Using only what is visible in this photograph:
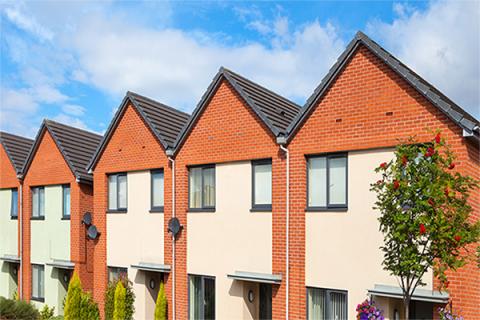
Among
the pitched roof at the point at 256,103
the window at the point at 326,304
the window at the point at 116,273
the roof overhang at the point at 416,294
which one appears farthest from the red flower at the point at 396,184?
the window at the point at 116,273

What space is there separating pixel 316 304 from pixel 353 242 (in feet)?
6.56

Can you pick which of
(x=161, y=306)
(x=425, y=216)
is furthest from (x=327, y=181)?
(x=161, y=306)

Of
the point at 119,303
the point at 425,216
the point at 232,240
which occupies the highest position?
the point at 425,216

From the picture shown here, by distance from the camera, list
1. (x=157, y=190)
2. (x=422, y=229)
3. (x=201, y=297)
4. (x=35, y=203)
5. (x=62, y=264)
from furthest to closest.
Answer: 1. (x=35, y=203)
2. (x=62, y=264)
3. (x=157, y=190)
4. (x=201, y=297)
5. (x=422, y=229)

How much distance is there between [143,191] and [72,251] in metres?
4.72

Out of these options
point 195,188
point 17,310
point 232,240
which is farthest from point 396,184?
point 17,310

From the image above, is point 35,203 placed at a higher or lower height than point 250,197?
lower

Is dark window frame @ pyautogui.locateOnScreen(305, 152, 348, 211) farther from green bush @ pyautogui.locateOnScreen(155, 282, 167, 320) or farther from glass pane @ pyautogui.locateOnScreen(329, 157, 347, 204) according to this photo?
green bush @ pyautogui.locateOnScreen(155, 282, 167, 320)

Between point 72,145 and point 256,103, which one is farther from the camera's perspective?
point 72,145

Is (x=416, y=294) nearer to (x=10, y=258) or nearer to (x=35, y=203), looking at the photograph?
(x=35, y=203)

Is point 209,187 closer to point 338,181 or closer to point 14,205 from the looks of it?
point 338,181

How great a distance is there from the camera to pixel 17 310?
18391 mm

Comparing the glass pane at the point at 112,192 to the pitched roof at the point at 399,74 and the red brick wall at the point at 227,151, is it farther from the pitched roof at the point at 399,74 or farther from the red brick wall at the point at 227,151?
the pitched roof at the point at 399,74

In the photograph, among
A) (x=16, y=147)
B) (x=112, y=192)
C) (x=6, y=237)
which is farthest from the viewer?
(x=16, y=147)
